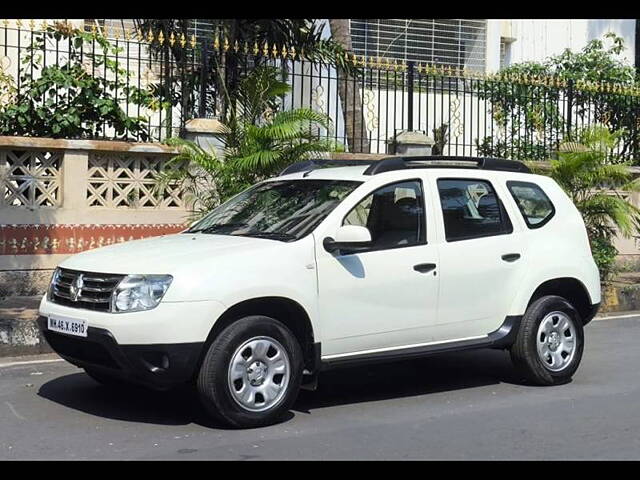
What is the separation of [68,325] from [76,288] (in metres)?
0.26

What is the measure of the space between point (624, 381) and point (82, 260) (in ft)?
14.7

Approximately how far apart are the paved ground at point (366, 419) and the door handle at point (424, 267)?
1.00 meters

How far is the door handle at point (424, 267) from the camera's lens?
738 centimetres

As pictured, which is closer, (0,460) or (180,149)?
(0,460)

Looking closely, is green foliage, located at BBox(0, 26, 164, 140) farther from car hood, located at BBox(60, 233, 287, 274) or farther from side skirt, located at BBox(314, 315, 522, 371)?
side skirt, located at BBox(314, 315, 522, 371)

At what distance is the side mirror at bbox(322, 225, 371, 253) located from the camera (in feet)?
22.6

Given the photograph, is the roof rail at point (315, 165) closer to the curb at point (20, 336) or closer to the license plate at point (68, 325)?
the license plate at point (68, 325)

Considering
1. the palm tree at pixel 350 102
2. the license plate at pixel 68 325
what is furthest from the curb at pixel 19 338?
the palm tree at pixel 350 102

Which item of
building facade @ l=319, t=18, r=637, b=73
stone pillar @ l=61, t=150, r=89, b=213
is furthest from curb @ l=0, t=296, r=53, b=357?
building facade @ l=319, t=18, r=637, b=73

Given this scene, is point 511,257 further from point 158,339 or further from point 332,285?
point 158,339
